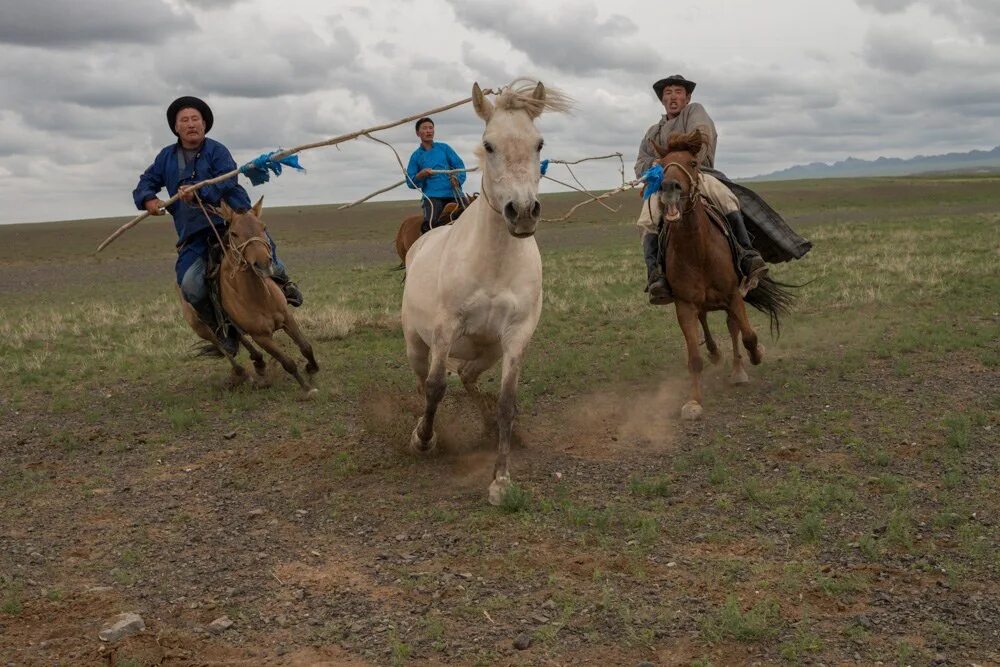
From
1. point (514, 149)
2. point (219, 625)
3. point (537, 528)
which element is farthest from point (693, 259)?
point (219, 625)

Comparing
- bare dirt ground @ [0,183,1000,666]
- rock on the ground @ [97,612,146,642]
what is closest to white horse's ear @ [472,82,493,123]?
bare dirt ground @ [0,183,1000,666]

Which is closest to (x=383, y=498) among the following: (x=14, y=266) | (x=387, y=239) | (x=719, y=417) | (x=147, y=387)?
(x=719, y=417)

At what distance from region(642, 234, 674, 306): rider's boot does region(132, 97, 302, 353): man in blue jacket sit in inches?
143

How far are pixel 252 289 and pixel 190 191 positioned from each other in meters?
1.26

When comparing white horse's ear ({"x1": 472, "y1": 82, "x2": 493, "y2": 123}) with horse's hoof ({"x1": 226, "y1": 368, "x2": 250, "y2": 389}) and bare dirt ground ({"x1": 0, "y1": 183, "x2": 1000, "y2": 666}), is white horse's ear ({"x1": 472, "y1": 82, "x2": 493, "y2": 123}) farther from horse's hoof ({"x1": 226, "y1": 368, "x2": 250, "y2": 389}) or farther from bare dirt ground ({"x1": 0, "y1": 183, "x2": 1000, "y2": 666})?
horse's hoof ({"x1": 226, "y1": 368, "x2": 250, "y2": 389})

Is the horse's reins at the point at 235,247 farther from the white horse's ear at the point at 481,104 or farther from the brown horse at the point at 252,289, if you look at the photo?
the white horse's ear at the point at 481,104

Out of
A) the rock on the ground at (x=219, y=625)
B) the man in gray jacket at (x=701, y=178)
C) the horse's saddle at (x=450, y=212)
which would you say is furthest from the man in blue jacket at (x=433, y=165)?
the rock on the ground at (x=219, y=625)

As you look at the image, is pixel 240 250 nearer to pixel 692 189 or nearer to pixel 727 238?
pixel 692 189

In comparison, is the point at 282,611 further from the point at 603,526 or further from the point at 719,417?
the point at 719,417

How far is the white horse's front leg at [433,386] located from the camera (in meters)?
6.21

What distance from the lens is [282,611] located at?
14.8 feet

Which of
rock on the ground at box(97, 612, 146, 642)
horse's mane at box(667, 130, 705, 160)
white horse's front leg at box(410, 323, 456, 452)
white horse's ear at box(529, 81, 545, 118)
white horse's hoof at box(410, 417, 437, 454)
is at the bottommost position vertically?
rock on the ground at box(97, 612, 146, 642)

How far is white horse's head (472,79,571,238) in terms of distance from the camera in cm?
531

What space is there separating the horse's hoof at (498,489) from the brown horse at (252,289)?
147 inches
